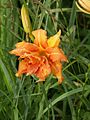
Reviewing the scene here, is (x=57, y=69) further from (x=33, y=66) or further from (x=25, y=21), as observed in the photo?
(x=25, y=21)

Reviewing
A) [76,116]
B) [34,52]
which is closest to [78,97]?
[76,116]

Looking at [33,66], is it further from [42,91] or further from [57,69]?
[42,91]

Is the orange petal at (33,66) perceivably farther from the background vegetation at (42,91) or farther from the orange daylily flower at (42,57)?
the background vegetation at (42,91)

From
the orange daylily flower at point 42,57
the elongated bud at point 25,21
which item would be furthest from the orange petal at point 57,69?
the elongated bud at point 25,21

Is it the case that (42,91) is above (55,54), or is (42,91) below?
below

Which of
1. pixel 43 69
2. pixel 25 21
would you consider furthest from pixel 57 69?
pixel 25 21

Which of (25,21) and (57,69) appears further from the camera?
(25,21)

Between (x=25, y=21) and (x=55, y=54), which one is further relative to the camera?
(x=25, y=21)

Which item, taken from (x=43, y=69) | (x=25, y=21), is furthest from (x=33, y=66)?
(x=25, y=21)

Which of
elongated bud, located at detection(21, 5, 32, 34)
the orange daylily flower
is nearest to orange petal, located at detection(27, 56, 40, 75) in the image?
the orange daylily flower

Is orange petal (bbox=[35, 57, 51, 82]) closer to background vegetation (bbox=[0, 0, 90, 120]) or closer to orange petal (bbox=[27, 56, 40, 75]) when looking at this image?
orange petal (bbox=[27, 56, 40, 75])
